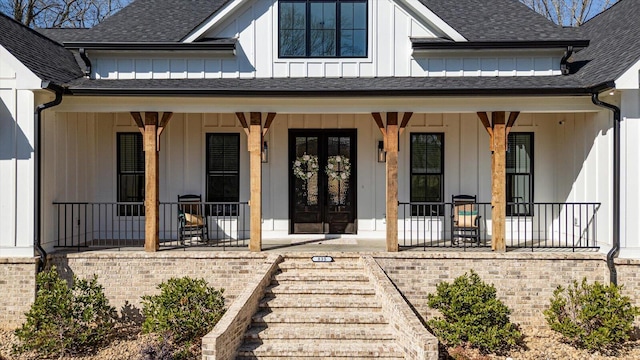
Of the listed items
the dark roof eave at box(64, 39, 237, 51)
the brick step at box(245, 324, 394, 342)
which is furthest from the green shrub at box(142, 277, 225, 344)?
the dark roof eave at box(64, 39, 237, 51)

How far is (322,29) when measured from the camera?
10.5 m

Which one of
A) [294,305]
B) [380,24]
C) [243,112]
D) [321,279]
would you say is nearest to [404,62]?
[380,24]

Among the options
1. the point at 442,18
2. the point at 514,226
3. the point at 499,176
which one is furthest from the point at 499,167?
the point at 442,18

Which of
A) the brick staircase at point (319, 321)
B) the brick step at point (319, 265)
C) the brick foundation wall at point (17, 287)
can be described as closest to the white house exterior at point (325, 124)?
the brick foundation wall at point (17, 287)

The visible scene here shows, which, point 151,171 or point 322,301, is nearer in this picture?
point 322,301

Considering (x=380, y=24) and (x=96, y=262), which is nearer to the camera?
(x=96, y=262)

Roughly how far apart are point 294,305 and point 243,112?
390 centimetres

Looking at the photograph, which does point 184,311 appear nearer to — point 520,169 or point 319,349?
point 319,349

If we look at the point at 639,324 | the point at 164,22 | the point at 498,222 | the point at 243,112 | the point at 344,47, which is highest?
the point at 164,22

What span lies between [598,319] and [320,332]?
4630 millimetres

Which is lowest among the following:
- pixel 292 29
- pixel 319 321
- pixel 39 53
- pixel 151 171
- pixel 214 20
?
pixel 319 321

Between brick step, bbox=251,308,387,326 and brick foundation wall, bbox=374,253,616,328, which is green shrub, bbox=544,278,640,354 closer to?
brick foundation wall, bbox=374,253,616,328

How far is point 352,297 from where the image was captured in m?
8.20

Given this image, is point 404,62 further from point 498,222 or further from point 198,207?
point 198,207
